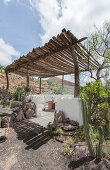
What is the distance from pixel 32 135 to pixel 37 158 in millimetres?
1379

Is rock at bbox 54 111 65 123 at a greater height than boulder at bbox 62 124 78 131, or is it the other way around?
rock at bbox 54 111 65 123

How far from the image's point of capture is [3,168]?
243 centimetres

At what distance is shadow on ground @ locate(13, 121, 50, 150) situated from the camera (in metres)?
3.39

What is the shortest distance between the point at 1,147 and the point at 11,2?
663cm

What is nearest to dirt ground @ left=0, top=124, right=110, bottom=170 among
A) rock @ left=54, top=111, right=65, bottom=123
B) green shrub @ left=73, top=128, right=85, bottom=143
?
green shrub @ left=73, top=128, right=85, bottom=143

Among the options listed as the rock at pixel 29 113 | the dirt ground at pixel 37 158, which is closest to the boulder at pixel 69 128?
the dirt ground at pixel 37 158

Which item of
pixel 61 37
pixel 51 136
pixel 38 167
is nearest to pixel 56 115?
pixel 51 136

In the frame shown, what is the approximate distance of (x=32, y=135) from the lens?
4000 mm

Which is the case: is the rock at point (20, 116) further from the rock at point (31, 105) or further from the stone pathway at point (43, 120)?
the stone pathway at point (43, 120)

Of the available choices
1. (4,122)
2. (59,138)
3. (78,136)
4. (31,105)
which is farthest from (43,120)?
(78,136)

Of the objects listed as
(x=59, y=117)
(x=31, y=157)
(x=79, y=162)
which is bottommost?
(x=31, y=157)

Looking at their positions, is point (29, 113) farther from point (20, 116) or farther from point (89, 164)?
point (89, 164)

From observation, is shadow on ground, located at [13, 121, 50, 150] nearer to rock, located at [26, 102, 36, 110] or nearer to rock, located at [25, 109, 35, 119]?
rock, located at [25, 109, 35, 119]

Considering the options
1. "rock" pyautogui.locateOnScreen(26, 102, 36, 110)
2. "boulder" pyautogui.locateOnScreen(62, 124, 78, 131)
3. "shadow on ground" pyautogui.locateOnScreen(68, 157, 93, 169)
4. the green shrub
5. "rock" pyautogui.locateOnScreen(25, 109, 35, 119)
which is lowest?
"shadow on ground" pyautogui.locateOnScreen(68, 157, 93, 169)
